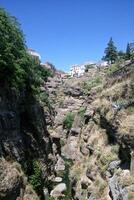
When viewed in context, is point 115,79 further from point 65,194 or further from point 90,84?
point 90,84

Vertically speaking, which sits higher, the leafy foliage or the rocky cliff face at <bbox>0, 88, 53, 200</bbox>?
the leafy foliage

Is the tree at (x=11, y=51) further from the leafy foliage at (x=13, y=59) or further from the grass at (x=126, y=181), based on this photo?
the grass at (x=126, y=181)

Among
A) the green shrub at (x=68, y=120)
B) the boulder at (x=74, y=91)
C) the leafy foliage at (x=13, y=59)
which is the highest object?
the boulder at (x=74, y=91)

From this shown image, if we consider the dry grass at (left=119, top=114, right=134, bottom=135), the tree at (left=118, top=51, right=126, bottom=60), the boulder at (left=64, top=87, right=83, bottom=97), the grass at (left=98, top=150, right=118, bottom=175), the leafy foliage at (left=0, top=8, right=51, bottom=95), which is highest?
the tree at (left=118, top=51, right=126, bottom=60)

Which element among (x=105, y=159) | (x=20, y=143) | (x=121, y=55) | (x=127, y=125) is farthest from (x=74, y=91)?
(x=127, y=125)

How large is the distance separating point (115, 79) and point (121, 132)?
1057cm

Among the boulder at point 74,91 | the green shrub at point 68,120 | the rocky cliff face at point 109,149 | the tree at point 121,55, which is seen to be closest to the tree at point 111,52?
the tree at point 121,55

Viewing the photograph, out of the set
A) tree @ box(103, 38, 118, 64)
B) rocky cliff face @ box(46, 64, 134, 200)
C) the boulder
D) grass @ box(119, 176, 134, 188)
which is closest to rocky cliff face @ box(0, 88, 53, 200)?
rocky cliff face @ box(46, 64, 134, 200)

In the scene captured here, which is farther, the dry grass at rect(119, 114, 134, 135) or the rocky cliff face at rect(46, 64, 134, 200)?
the dry grass at rect(119, 114, 134, 135)

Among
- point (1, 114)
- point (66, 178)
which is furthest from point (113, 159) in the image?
point (66, 178)

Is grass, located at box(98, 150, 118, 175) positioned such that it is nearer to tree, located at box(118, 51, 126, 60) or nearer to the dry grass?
the dry grass

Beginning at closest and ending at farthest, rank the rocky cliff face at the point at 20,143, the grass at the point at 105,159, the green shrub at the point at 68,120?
the rocky cliff face at the point at 20,143
the grass at the point at 105,159
the green shrub at the point at 68,120

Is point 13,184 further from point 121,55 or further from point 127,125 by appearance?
point 121,55

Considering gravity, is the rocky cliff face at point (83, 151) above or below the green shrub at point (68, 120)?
below
